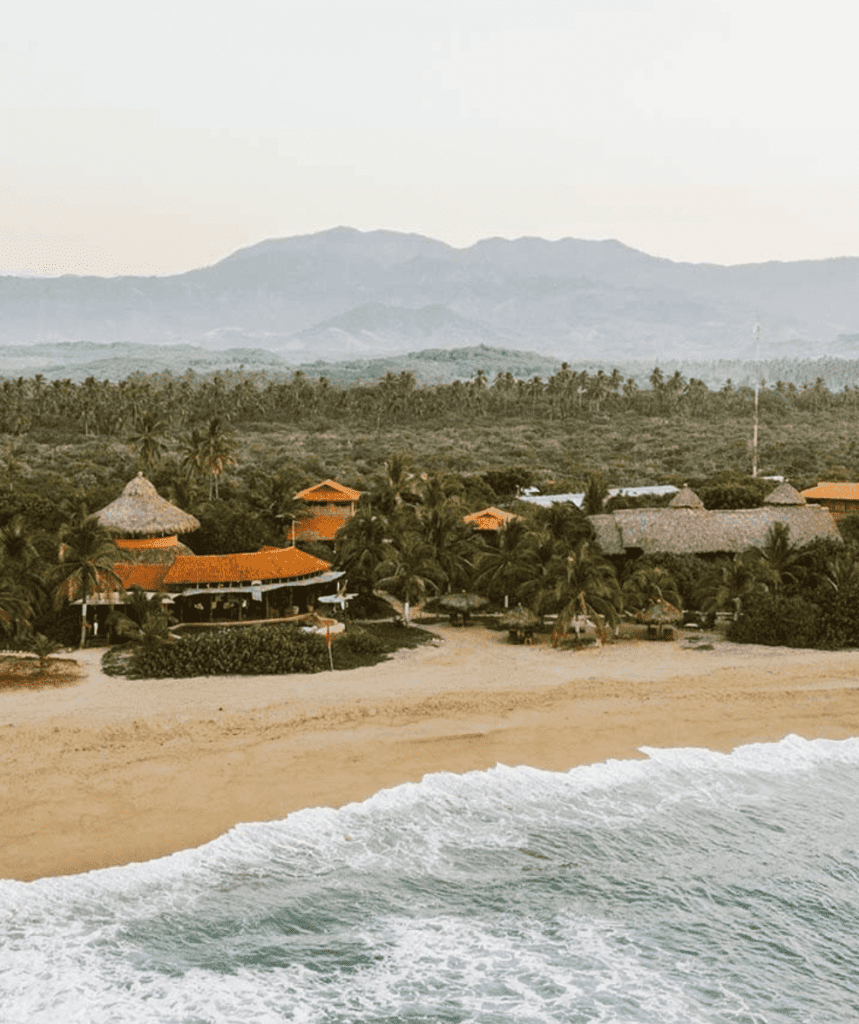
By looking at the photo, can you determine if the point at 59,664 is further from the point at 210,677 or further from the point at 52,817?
the point at 52,817

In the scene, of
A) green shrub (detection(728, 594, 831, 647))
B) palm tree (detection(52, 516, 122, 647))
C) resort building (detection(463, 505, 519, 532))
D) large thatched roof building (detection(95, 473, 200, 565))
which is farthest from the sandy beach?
resort building (detection(463, 505, 519, 532))

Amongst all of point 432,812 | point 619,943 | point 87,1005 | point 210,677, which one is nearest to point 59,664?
point 210,677

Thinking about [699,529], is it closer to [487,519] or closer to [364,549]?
[487,519]

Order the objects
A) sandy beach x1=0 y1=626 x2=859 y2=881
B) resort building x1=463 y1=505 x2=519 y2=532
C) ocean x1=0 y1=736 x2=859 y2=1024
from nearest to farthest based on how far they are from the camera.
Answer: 1. ocean x1=0 y1=736 x2=859 y2=1024
2. sandy beach x1=0 y1=626 x2=859 y2=881
3. resort building x1=463 y1=505 x2=519 y2=532

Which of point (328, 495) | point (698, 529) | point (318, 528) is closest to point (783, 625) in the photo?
point (698, 529)

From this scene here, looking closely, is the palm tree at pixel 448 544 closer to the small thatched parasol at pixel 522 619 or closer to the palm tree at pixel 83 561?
the small thatched parasol at pixel 522 619

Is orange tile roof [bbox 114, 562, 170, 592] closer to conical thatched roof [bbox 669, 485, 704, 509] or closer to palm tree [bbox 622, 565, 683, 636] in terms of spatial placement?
palm tree [bbox 622, 565, 683, 636]
